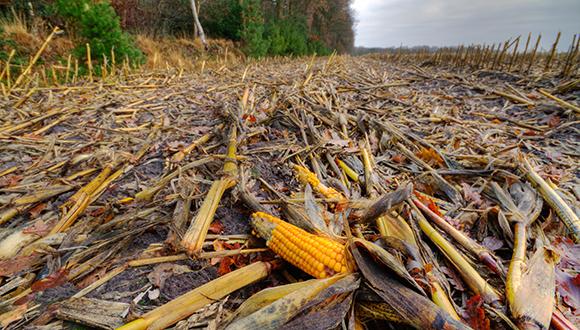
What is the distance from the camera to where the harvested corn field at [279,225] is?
3.78 feet

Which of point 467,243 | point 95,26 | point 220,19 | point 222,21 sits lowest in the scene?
point 467,243

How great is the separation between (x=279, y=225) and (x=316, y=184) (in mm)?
738

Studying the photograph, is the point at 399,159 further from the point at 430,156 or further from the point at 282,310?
the point at 282,310

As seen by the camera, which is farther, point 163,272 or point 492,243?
point 492,243

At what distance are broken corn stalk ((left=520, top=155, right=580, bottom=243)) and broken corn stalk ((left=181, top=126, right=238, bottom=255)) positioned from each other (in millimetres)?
2469

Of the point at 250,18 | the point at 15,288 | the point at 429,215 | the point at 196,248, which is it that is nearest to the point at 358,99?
the point at 429,215

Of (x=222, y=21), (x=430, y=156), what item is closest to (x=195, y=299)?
(x=430, y=156)

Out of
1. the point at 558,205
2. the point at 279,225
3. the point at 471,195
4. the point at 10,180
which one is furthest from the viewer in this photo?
the point at 10,180

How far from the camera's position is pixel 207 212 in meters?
1.73

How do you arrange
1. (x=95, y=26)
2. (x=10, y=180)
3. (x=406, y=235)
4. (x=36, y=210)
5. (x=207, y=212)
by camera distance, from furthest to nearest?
(x=95, y=26)
(x=10, y=180)
(x=36, y=210)
(x=207, y=212)
(x=406, y=235)

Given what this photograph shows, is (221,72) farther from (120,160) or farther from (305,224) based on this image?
(305,224)

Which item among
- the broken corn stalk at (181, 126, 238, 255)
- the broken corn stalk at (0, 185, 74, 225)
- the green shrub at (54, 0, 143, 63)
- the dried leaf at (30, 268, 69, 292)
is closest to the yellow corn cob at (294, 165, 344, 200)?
the broken corn stalk at (181, 126, 238, 255)

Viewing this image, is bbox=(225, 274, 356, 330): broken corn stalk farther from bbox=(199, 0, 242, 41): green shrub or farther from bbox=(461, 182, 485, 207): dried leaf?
bbox=(199, 0, 242, 41): green shrub

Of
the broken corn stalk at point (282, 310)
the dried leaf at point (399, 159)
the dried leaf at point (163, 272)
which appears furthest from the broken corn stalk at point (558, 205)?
the dried leaf at point (163, 272)
